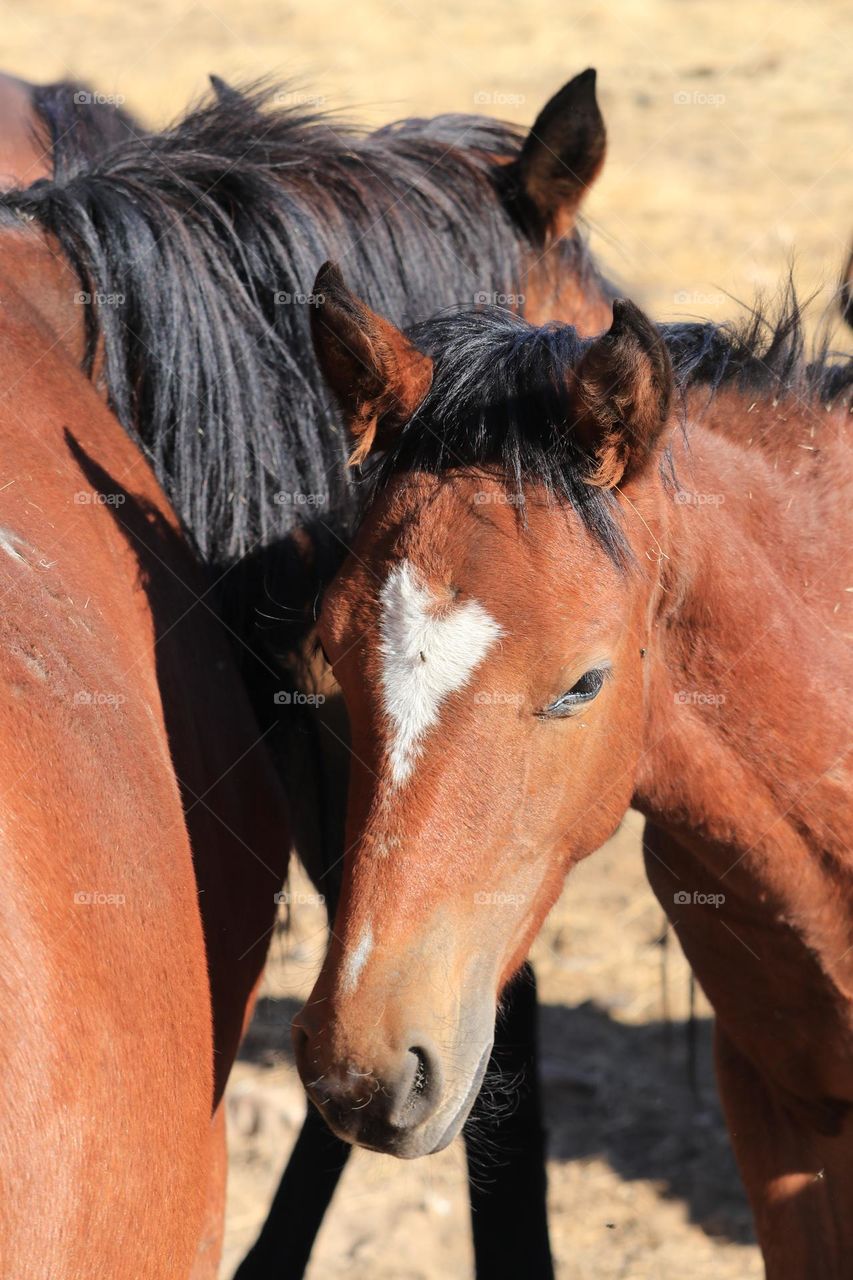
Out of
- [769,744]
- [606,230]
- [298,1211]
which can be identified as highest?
[769,744]

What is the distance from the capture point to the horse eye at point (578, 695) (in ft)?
6.01

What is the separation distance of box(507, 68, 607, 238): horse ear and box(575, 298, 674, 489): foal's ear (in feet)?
3.51

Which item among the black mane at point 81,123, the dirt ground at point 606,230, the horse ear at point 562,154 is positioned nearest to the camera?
the horse ear at point 562,154

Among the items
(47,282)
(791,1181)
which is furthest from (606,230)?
(791,1181)

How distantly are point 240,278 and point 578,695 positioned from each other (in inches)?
45.4

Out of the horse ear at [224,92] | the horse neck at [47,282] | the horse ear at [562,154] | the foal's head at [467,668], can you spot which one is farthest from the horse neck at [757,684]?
the horse ear at [224,92]

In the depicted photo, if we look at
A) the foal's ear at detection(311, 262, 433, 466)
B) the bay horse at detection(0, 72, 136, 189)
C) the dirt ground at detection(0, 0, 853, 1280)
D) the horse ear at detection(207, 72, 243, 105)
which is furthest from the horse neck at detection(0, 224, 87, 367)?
the dirt ground at detection(0, 0, 853, 1280)

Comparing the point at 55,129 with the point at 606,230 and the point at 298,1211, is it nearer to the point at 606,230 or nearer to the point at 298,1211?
the point at 298,1211

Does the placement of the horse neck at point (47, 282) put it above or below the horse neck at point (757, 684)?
above

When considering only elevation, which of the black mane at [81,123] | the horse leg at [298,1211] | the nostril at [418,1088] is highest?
the black mane at [81,123]

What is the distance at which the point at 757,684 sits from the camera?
2172 mm

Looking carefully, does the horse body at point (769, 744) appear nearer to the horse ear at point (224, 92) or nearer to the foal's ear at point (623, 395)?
the foal's ear at point (623, 395)

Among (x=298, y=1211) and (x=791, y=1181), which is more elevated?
(x=791, y=1181)

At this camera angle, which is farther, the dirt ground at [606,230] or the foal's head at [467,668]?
the dirt ground at [606,230]
